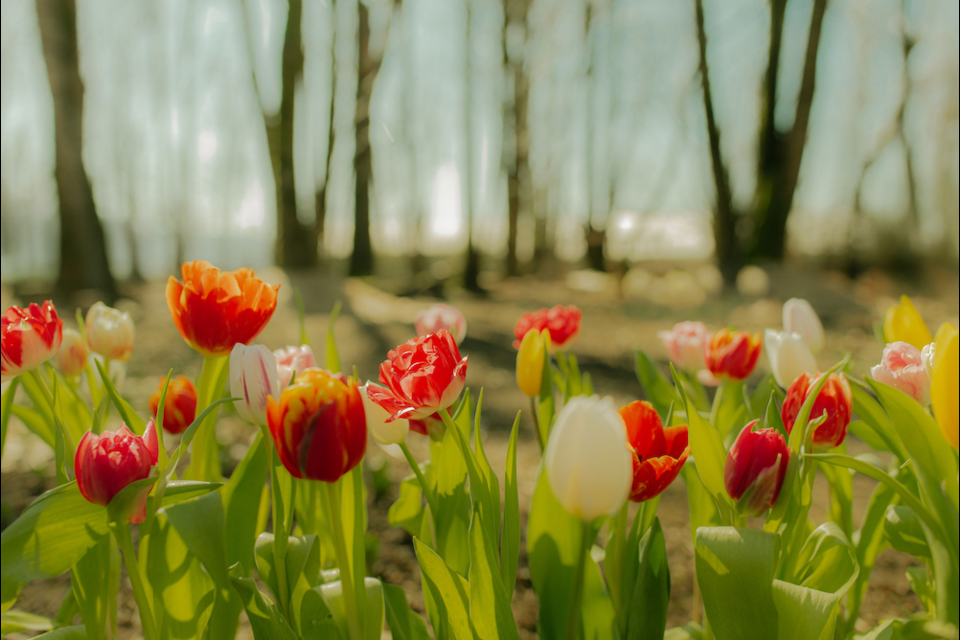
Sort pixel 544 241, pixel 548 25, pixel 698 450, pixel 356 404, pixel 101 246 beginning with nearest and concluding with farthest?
pixel 356 404 < pixel 698 450 < pixel 101 246 < pixel 548 25 < pixel 544 241

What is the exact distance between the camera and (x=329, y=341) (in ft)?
3.67

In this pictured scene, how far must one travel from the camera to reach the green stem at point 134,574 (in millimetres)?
679

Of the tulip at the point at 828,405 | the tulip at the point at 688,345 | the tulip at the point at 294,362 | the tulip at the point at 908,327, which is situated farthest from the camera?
the tulip at the point at 688,345

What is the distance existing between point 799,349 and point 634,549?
419 mm

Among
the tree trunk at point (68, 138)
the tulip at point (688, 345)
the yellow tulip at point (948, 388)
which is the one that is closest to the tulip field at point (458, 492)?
the yellow tulip at point (948, 388)

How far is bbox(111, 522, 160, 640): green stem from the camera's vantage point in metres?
0.68

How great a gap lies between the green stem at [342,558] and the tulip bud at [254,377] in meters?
0.16

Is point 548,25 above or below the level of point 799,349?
above

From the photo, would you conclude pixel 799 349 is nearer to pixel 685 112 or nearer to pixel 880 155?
pixel 685 112

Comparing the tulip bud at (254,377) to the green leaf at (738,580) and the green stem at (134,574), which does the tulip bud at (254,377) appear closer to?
the green stem at (134,574)

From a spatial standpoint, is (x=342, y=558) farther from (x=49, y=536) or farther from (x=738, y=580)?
(x=738, y=580)

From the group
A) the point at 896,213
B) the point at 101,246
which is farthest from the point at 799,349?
the point at 896,213

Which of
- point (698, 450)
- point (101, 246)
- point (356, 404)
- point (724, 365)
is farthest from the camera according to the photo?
point (101, 246)

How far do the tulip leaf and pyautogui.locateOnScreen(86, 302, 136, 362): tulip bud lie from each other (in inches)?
22.0
